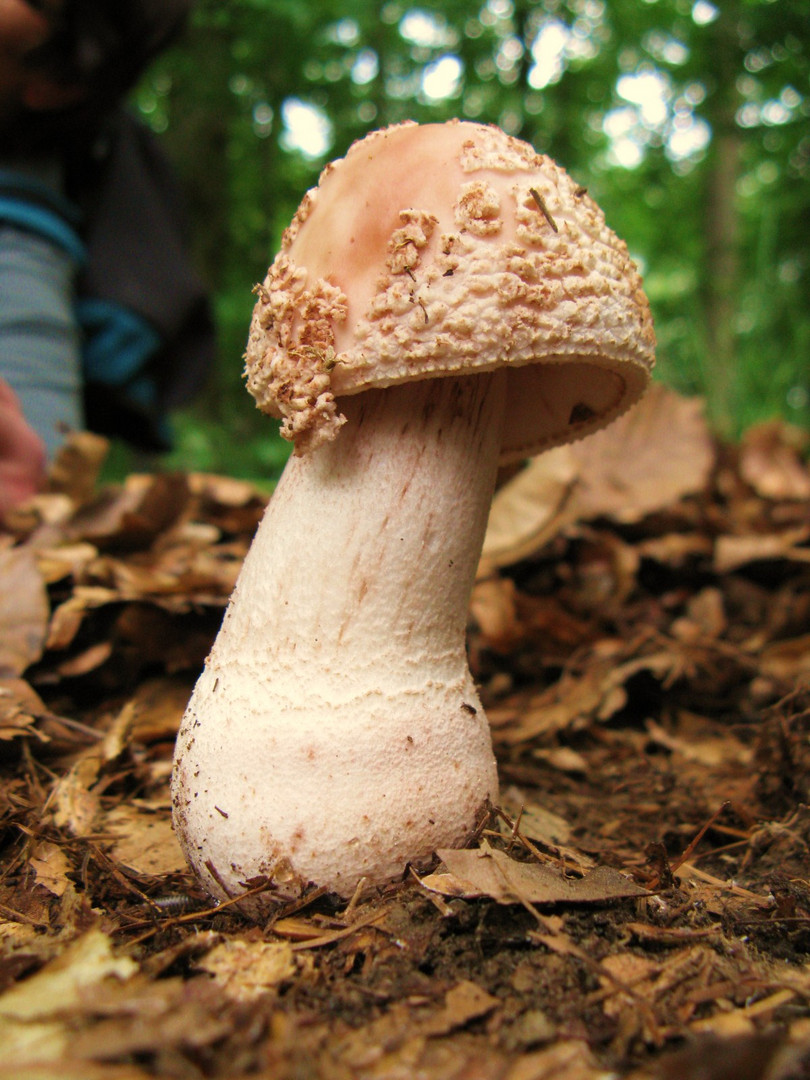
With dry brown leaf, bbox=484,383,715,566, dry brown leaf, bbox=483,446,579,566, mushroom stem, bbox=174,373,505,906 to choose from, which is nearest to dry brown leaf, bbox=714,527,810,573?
dry brown leaf, bbox=484,383,715,566

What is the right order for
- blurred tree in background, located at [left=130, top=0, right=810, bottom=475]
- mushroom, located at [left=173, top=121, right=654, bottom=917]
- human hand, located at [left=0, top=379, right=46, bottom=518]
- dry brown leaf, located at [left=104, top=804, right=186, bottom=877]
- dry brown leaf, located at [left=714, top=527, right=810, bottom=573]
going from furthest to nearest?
blurred tree in background, located at [left=130, top=0, right=810, bottom=475] < dry brown leaf, located at [left=714, top=527, right=810, bottom=573] < human hand, located at [left=0, top=379, right=46, bottom=518] < dry brown leaf, located at [left=104, top=804, right=186, bottom=877] < mushroom, located at [left=173, top=121, right=654, bottom=917]

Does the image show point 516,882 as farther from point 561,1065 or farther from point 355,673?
point 355,673

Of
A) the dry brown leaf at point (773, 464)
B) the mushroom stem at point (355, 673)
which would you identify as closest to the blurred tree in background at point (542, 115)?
the dry brown leaf at point (773, 464)

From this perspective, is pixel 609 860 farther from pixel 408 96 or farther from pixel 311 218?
pixel 408 96

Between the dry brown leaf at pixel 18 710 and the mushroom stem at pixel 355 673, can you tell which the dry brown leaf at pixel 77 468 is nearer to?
the dry brown leaf at pixel 18 710

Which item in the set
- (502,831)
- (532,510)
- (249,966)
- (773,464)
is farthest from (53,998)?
(773,464)

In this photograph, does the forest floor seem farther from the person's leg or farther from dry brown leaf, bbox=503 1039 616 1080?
the person's leg
